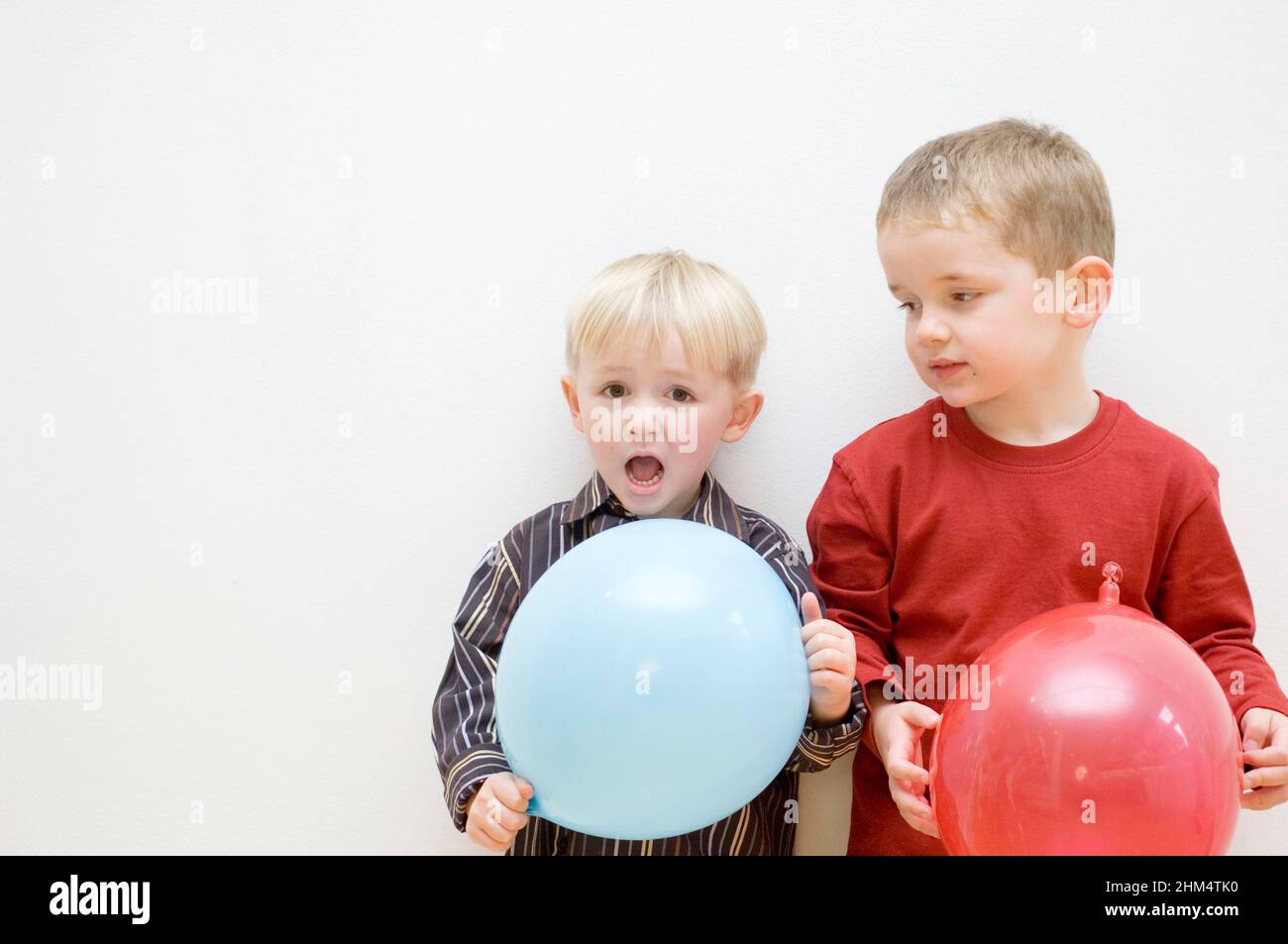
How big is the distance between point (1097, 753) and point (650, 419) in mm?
579

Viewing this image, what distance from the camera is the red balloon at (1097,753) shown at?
98cm

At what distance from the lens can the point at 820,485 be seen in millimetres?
1477

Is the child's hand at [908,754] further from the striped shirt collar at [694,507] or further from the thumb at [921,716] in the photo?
the striped shirt collar at [694,507]

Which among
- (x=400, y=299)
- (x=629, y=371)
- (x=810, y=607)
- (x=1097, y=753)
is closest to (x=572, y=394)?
(x=629, y=371)

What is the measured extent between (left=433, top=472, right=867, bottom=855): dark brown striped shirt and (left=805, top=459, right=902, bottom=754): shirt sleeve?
33 mm

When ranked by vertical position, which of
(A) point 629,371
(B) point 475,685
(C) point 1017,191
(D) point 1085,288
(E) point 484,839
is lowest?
(E) point 484,839

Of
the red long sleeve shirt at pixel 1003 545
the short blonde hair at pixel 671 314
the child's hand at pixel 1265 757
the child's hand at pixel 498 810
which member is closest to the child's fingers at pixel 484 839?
the child's hand at pixel 498 810

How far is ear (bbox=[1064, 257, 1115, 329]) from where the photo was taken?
1.26 metres

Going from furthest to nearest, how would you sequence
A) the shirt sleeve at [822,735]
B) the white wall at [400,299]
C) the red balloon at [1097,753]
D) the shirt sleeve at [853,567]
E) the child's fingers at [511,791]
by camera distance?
the white wall at [400,299] < the shirt sleeve at [853,567] < the shirt sleeve at [822,735] < the child's fingers at [511,791] < the red balloon at [1097,753]

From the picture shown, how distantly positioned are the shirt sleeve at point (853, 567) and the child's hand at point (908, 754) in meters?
0.06

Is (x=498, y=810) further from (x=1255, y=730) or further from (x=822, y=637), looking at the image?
(x=1255, y=730)

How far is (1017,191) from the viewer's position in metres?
1.23
